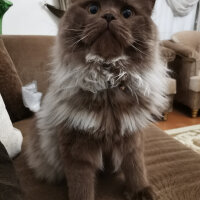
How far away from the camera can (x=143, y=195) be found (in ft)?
2.90

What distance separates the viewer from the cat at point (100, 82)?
76 cm

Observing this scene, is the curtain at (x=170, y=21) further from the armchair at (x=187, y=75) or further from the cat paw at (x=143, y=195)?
the cat paw at (x=143, y=195)

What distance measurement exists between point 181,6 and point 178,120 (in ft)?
6.55

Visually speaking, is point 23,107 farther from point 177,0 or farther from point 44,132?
point 177,0

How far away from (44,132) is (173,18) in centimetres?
370

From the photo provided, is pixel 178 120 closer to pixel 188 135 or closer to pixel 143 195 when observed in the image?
pixel 188 135

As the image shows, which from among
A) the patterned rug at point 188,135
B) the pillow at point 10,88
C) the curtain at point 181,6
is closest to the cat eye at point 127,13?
the pillow at point 10,88

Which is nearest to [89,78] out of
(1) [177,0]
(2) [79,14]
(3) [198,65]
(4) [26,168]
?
(2) [79,14]

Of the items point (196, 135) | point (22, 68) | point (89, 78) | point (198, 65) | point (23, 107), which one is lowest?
point (196, 135)

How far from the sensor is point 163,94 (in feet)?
3.19

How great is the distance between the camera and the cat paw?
2.87 ft

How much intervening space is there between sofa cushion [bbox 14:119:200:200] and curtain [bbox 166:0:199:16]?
3190mm

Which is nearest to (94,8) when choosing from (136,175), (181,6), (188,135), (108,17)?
(108,17)

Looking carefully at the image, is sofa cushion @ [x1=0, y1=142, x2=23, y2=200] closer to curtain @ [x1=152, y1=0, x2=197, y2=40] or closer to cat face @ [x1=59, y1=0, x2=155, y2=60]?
cat face @ [x1=59, y1=0, x2=155, y2=60]
